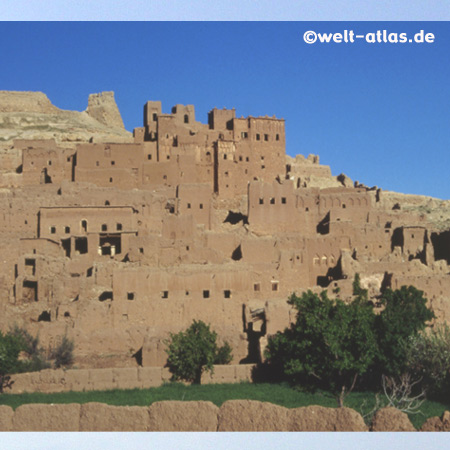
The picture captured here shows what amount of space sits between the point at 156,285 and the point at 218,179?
14.3 meters

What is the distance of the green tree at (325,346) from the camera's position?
66.2 ft

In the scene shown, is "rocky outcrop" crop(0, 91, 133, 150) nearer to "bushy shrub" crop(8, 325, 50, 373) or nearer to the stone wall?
"bushy shrub" crop(8, 325, 50, 373)

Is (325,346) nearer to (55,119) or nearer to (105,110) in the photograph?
(55,119)

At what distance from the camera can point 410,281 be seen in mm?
25391

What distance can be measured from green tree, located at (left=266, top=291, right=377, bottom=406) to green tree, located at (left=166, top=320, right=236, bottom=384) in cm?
163

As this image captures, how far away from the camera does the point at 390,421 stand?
10.1 metres

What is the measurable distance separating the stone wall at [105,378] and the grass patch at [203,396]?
1.45ft

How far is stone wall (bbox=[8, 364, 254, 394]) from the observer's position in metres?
20.0

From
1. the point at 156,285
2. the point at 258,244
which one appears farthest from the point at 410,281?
the point at 156,285

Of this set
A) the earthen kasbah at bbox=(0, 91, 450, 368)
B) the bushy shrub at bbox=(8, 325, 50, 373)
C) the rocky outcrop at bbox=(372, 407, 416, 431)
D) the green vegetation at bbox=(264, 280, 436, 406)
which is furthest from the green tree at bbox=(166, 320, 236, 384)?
the rocky outcrop at bbox=(372, 407, 416, 431)

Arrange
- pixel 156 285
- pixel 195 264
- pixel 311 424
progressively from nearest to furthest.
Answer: pixel 311 424 → pixel 156 285 → pixel 195 264

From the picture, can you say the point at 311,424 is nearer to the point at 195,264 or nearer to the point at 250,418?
the point at 250,418

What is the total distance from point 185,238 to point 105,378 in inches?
352

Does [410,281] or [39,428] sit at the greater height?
[410,281]
